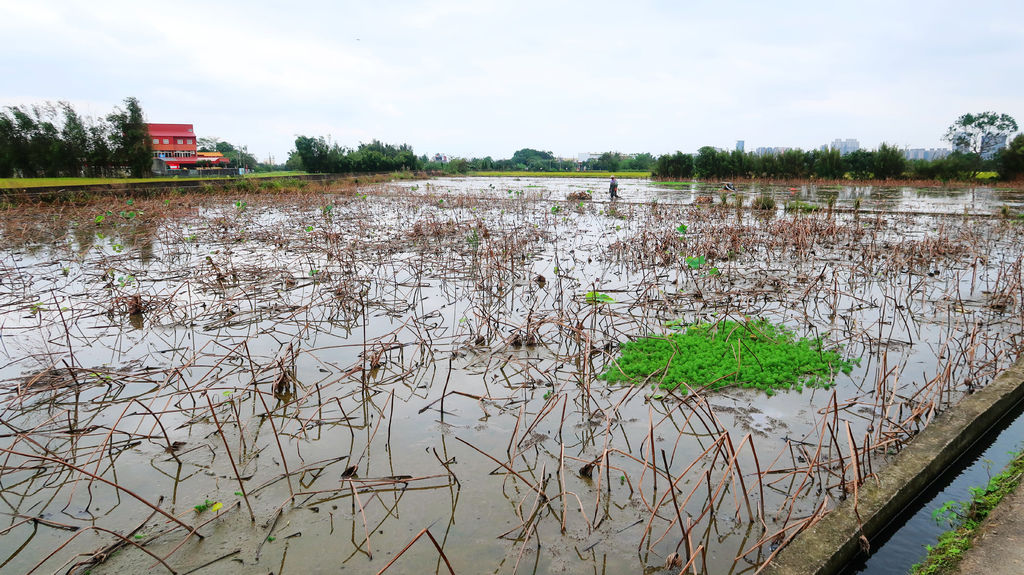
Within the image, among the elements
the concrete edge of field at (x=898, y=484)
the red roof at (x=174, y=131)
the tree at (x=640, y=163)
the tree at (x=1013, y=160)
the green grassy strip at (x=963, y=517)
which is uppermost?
the red roof at (x=174, y=131)

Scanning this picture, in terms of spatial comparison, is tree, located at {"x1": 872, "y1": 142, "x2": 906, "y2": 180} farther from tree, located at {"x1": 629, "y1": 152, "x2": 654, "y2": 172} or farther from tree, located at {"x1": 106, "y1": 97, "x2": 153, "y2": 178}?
tree, located at {"x1": 106, "y1": 97, "x2": 153, "y2": 178}

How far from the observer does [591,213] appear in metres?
18.6

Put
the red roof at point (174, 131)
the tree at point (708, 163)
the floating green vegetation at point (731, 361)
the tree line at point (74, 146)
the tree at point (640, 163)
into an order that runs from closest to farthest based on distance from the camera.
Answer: the floating green vegetation at point (731, 361) → the tree line at point (74, 146) → the tree at point (708, 163) → the red roof at point (174, 131) → the tree at point (640, 163)

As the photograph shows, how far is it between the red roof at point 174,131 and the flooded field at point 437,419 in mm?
65027

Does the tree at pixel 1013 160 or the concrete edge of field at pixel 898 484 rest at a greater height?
the tree at pixel 1013 160

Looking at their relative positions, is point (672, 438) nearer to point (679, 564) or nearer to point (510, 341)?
point (679, 564)

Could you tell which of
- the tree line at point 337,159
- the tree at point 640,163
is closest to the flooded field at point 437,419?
the tree line at point 337,159

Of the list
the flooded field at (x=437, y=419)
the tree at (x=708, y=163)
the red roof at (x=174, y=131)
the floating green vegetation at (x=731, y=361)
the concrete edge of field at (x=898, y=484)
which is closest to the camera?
the concrete edge of field at (x=898, y=484)

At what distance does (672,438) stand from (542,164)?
4051 inches

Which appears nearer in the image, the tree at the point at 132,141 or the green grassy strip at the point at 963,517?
the green grassy strip at the point at 963,517

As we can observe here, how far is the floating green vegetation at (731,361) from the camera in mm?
4289

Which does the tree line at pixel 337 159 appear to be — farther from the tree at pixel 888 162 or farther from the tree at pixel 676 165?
the tree at pixel 888 162

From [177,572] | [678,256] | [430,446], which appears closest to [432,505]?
[430,446]

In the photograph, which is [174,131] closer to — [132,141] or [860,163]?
[132,141]
